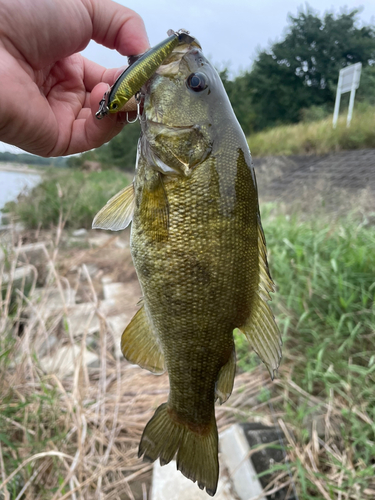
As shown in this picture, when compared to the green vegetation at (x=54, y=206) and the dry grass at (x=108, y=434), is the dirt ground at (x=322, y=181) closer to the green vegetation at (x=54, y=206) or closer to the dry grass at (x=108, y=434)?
the dry grass at (x=108, y=434)

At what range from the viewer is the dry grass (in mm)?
2006

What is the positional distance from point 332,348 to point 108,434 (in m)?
1.85

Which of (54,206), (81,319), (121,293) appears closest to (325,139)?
(54,206)

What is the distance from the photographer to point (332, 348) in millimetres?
2725

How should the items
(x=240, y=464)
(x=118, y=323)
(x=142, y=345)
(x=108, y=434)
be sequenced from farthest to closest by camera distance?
1. (x=118, y=323)
2. (x=108, y=434)
3. (x=240, y=464)
4. (x=142, y=345)

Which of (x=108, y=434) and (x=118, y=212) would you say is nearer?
(x=118, y=212)

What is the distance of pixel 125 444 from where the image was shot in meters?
2.71

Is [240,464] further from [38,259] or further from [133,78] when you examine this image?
[38,259]

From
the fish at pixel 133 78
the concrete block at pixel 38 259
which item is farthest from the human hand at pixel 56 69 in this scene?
the concrete block at pixel 38 259

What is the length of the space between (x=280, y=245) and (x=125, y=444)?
2.66 metres

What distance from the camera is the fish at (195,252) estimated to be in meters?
1.04

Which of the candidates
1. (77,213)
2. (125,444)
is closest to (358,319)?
(125,444)

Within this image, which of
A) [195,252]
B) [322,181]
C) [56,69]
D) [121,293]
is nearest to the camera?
[195,252]

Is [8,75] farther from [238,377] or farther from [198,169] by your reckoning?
[238,377]
